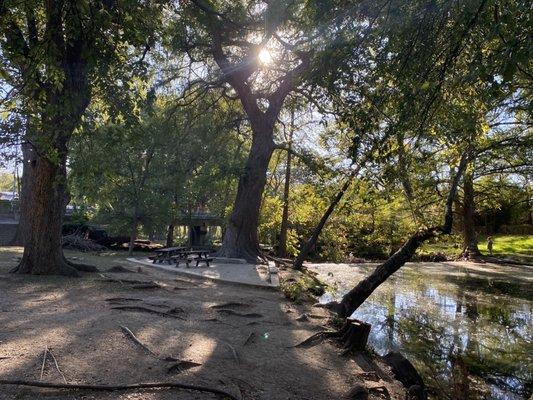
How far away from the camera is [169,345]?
595 centimetres

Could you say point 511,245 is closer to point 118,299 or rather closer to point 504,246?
point 504,246

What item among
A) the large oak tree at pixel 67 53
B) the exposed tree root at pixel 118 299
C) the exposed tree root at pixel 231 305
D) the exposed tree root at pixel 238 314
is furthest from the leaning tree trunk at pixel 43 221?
the exposed tree root at pixel 238 314

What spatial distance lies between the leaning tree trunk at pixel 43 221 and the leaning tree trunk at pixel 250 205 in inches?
304

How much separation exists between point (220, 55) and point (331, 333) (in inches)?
473

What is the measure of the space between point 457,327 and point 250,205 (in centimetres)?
978

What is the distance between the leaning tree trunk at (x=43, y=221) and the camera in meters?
10.6

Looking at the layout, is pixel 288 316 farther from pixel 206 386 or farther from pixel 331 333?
pixel 206 386

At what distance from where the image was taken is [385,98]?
6184 millimetres

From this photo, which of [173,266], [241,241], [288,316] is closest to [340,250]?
[241,241]

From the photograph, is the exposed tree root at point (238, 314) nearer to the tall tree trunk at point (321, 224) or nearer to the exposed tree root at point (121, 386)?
the tall tree trunk at point (321, 224)

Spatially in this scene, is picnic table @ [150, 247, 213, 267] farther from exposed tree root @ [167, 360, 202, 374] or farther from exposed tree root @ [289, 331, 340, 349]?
exposed tree root @ [167, 360, 202, 374]

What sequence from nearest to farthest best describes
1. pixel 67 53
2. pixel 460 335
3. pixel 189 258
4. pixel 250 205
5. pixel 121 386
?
pixel 121 386, pixel 460 335, pixel 67 53, pixel 189 258, pixel 250 205

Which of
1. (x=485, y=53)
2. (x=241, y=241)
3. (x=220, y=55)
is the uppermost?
(x=220, y=55)

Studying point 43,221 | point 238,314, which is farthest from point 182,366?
point 43,221
